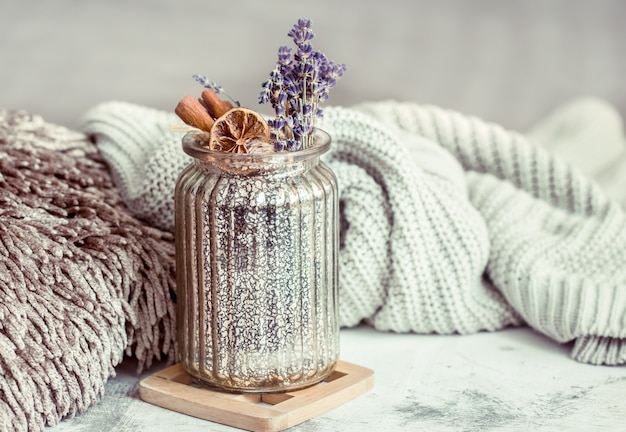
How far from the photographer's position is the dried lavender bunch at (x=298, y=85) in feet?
2.63

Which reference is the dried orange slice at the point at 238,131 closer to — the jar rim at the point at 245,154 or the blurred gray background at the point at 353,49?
the jar rim at the point at 245,154

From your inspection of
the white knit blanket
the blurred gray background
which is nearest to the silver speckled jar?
the white knit blanket

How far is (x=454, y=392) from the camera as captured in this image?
0.90 m

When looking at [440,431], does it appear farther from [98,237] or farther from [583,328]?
[98,237]

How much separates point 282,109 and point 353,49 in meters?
1.18

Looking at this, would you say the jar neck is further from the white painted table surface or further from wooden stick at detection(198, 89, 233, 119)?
the white painted table surface

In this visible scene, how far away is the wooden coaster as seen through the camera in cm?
81

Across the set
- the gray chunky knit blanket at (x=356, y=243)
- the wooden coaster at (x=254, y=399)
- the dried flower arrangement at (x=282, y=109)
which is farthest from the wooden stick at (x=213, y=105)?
the wooden coaster at (x=254, y=399)

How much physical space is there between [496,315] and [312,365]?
→ 27 cm

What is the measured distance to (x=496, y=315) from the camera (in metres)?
1.04

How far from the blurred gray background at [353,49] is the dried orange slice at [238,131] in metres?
1.04

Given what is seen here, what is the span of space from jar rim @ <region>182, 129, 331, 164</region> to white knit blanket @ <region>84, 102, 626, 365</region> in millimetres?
131

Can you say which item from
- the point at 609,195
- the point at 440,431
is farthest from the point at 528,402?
the point at 609,195

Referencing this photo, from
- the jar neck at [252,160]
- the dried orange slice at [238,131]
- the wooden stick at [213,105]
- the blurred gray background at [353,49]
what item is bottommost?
the jar neck at [252,160]
